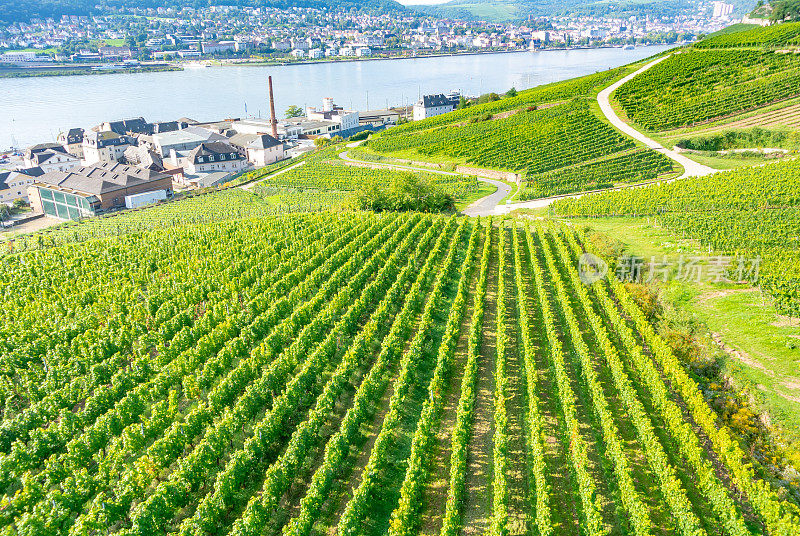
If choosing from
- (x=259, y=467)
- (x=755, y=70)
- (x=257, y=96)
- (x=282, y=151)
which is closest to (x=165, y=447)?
(x=259, y=467)

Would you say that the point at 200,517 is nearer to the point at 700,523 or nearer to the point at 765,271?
the point at 700,523

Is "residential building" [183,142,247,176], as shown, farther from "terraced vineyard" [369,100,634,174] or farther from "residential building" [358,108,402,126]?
"residential building" [358,108,402,126]

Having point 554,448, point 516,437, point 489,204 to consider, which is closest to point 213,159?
point 489,204

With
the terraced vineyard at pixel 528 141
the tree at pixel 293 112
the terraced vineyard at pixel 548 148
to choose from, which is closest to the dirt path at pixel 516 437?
the terraced vineyard at pixel 548 148

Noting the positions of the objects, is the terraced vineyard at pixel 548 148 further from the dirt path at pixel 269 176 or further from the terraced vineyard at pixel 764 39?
the terraced vineyard at pixel 764 39

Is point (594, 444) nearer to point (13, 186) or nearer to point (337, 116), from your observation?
point (13, 186)
